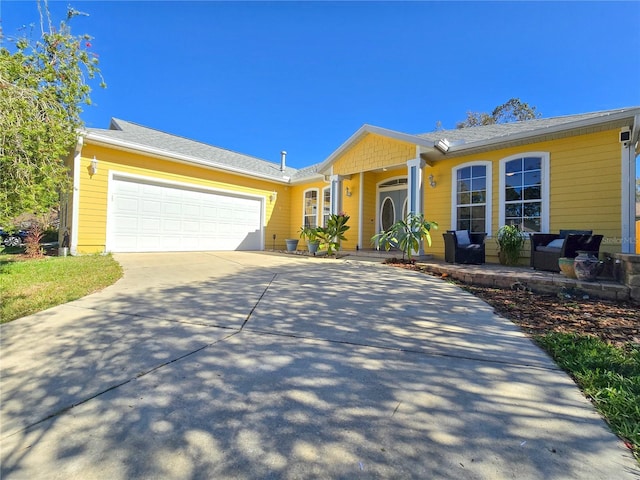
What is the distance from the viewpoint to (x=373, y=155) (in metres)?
8.97

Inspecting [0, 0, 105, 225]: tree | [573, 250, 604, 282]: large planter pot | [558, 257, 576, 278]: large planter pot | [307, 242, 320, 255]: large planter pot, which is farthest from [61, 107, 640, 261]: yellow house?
[0, 0, 105, 225]: tree

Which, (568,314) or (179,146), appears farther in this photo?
(179,146)

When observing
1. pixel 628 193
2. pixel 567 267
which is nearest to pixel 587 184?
pixel 628 193

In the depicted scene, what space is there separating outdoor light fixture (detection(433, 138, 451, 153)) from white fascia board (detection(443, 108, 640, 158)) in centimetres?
14

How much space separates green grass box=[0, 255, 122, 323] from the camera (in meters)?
3.35

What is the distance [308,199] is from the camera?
41.2ft

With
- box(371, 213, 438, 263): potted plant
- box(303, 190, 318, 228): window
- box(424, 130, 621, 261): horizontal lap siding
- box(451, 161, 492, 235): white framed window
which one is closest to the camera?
box(424, 130, 621, 261): horizontal lap siding

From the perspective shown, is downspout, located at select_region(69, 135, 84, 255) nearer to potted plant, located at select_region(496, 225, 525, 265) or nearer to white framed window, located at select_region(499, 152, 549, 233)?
potted plant, located at select_region(496, 225, 525, 265)

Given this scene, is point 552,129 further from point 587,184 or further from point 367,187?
point 367,187

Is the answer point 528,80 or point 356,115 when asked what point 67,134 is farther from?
point 528,80

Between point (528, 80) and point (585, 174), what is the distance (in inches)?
304


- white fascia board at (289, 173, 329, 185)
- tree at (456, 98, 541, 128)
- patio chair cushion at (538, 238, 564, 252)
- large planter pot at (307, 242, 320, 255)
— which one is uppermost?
tree at (456, 98, 541, 128)

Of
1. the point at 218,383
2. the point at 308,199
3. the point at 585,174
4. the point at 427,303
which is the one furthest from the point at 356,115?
the point at 218,383

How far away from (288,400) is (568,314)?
3431mm
